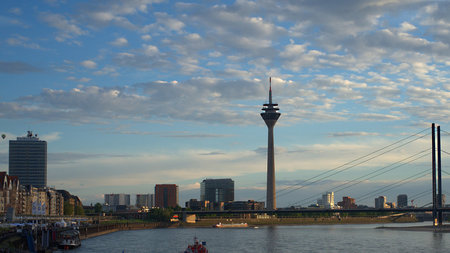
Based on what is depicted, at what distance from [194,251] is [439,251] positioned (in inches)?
1488

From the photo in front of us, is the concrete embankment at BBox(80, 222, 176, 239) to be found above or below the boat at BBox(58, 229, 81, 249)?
below

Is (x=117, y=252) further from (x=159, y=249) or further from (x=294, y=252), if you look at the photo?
(x=294, y=252)

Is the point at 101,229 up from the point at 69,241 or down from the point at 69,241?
down

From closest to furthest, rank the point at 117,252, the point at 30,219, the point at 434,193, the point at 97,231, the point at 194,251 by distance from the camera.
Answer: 1. the point at 194,251
2. the point at 117,252
3. the point at 30,219
4. the point at 97,231
5. the point at 434,193

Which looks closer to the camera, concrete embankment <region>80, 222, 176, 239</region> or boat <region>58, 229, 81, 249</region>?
boat <region>58, 229, 81, 249</region>

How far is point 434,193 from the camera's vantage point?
15150 centimetres

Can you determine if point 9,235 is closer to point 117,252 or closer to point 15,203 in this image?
point 117,252

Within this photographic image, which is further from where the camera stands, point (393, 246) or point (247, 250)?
point (393, 246)

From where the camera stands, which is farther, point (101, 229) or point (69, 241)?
point (101, 229)

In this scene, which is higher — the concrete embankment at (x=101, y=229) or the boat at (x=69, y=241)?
the boat at (x=69, y=241)

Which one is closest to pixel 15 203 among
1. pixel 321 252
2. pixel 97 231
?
pixel 97 231

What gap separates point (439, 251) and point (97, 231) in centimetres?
7593

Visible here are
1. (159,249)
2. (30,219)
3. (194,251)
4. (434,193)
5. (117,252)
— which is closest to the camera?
(194,251)

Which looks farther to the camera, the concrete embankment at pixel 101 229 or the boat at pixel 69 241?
the concrete embankment at pixel 101 229
